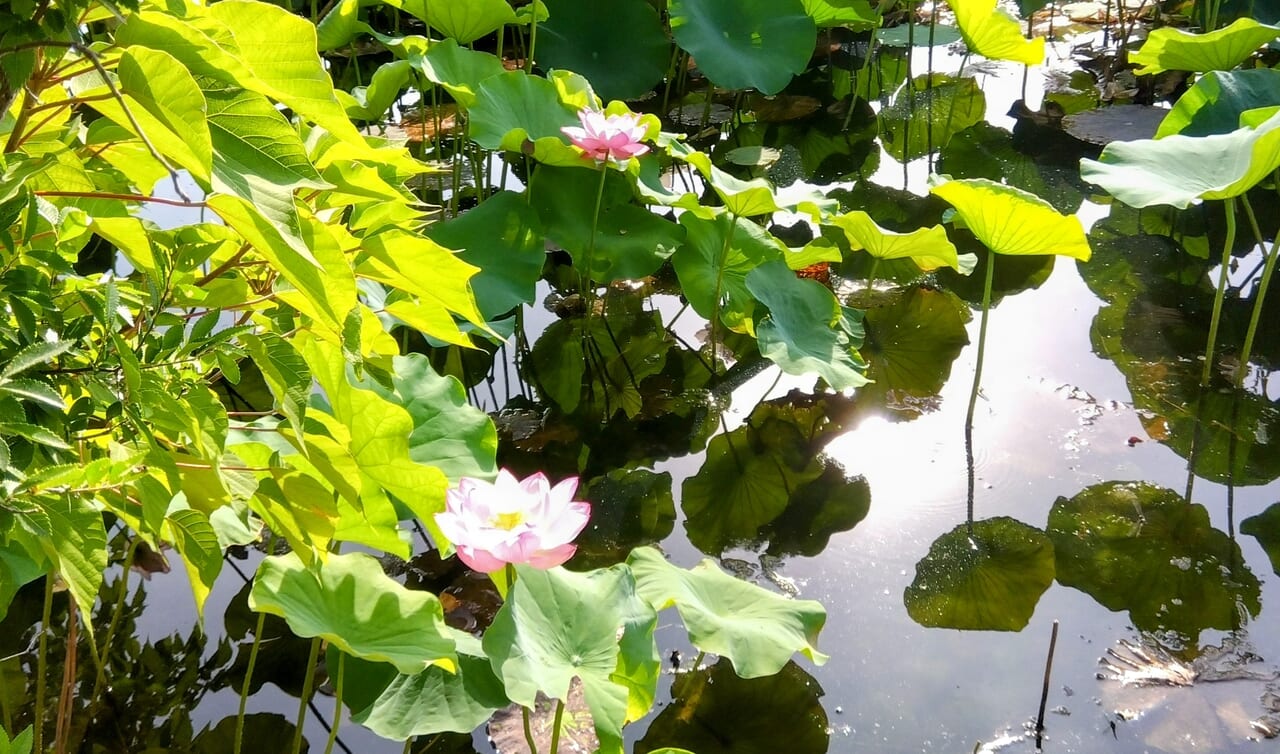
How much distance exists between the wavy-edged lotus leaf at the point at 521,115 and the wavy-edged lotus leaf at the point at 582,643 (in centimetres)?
116

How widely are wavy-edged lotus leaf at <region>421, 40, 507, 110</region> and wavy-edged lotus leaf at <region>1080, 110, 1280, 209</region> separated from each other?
4.03ft

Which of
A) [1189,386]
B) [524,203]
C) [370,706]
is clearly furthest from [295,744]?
[1189,386]

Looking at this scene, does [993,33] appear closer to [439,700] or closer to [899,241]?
[899,241]

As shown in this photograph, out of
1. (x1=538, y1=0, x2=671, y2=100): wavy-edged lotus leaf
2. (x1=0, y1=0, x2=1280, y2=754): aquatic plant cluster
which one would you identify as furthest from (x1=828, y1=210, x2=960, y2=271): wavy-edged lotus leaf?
(x1=538, y1=0, x2=671, y2=100): wavy-edged lotus leaf

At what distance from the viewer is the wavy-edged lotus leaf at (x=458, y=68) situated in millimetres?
2098

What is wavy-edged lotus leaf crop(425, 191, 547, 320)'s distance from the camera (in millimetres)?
1983

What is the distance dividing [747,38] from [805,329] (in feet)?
5.33

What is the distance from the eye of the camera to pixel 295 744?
4.03 ft

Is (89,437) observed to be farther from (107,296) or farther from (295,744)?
(295,744)

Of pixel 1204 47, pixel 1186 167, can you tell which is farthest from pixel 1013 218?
pixel 1204 47

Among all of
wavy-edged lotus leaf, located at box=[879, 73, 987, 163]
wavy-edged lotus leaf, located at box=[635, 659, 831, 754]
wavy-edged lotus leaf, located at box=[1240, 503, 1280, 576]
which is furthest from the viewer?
wavy-edged lotus leaf, located at box=[879, 73, 987, 163]

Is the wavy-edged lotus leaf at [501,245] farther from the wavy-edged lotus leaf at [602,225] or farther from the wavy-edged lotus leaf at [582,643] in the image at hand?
the wavy-edged lotus leaf at [582,643]

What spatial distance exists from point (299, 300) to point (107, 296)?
0.34 feet

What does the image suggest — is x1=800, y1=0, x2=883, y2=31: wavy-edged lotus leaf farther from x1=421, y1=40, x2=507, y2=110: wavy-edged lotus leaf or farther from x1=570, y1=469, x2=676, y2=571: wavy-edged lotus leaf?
x1=570, y1=469, x2=676, y2=571: wavy-edged lotus leaf
